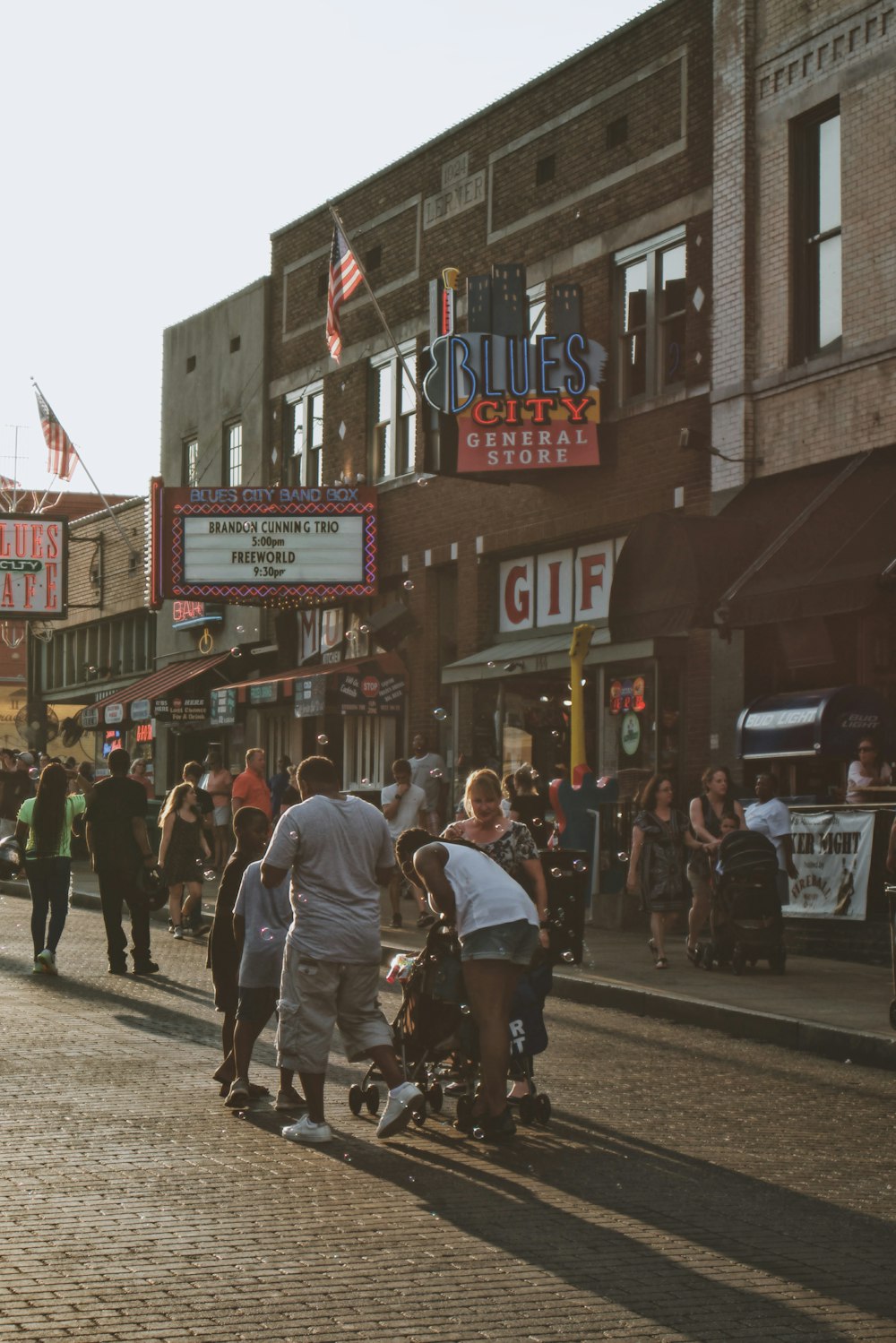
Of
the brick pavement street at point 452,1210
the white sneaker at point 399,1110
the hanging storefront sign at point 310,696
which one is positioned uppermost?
the hanging storefront sign at point 310,696

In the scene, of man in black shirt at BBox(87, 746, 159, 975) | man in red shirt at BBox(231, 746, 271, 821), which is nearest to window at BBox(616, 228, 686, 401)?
man in red shirt at BBox(231, 746, 271, 821)

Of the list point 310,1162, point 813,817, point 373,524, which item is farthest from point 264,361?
point 310,1162

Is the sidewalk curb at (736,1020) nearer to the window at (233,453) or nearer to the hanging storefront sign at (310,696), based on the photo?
the hanging storefront sign at (310,696)

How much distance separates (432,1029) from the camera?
9.79 m

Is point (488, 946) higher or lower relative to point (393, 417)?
lower

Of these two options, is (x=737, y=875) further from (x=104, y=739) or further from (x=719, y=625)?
(x=104, y=739)

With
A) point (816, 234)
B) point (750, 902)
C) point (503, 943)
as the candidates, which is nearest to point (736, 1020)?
point (750, 902)

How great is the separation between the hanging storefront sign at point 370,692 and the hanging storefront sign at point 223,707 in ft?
18.5

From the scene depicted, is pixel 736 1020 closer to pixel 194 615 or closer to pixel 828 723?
pixel 828 723

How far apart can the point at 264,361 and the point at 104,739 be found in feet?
42.8

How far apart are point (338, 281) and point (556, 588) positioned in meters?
6.45

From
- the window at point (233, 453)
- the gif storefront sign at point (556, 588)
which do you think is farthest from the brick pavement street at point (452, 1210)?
the window at point (233, 453)

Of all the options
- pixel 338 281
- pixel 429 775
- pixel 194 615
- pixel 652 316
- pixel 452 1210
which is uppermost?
pixel 338 281

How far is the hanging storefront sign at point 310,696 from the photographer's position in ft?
97.4
